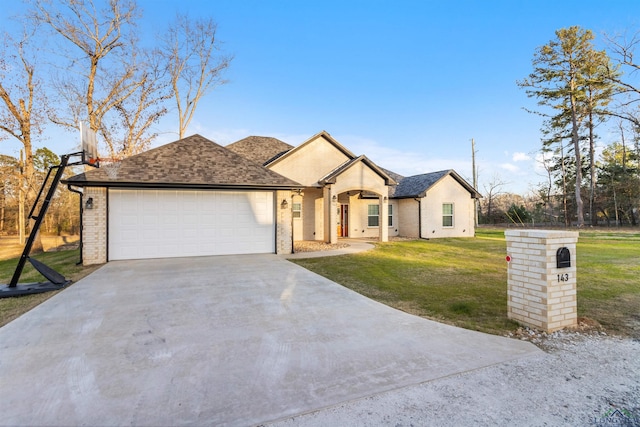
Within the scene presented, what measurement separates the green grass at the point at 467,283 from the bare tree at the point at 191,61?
59.2ft

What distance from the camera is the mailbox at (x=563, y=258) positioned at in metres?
4.07

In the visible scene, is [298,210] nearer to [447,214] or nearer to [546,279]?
[447,214]

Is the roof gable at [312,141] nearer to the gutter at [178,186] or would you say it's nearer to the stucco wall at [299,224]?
the stucco wall at [299,224]

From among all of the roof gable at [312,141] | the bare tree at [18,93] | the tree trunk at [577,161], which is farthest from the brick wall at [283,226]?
the tree trunk at [577,161]

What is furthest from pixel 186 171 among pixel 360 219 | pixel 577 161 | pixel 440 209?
pixel 577 161

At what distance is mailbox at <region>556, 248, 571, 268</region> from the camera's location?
13.3 feet

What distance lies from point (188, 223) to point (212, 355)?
→ 26.4 ft

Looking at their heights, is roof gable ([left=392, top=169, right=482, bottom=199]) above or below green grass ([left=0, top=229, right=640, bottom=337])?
above

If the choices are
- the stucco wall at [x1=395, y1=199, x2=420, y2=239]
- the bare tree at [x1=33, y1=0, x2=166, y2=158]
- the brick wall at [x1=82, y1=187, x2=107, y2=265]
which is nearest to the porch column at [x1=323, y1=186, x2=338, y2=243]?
the stucco wall at [x1=395, y1=199, x2=420, y2=239]

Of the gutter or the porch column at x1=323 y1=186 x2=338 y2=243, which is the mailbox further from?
the porch column at x1=323 y1=186 x2=338 y2=243

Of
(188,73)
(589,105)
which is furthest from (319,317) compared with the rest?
(589,105)

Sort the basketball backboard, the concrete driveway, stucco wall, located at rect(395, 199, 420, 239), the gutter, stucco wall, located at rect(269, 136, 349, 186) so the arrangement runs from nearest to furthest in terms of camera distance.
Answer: the concrete driveway, the basketball backboard, the gutter, stucco wall, located at rect(269, 136, 349, 186), stucco wall, located at rect(395, 199, 420, 239)

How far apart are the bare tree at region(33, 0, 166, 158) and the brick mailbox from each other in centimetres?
2184

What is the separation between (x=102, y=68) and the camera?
58.0ft
